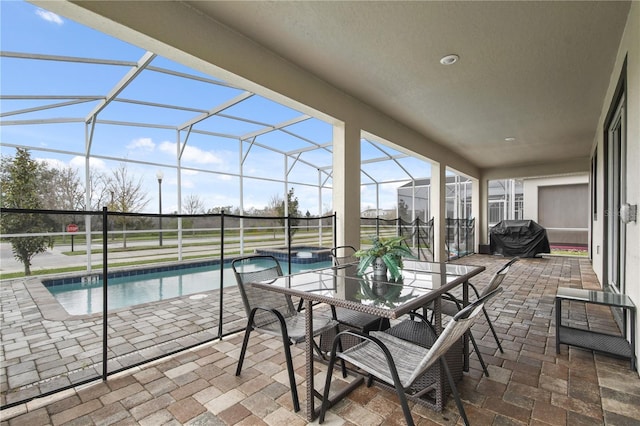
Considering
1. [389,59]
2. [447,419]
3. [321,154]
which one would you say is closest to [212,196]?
[321,154]

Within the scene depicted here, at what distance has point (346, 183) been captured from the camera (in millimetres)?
4043

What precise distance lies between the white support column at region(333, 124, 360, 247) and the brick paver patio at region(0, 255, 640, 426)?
5.90ft

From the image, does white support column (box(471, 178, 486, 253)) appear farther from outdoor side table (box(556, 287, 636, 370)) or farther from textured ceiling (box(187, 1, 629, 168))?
outdoor side table (box(556, 287, 636, 370))

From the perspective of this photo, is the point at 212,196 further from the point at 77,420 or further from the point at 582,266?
the point at 582,266

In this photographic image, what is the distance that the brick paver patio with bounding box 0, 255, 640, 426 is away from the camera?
1.72 metres

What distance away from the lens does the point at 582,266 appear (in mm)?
6996

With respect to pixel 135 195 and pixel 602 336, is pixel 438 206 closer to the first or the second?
pixel 602 336

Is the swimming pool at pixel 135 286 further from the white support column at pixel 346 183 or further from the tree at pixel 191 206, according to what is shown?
the white support column at pixel 346 183

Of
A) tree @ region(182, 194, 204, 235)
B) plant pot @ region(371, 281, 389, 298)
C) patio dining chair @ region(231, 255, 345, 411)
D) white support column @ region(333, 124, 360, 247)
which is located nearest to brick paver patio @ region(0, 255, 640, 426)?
patio dining chair @ region(231, 255, 345, 411)

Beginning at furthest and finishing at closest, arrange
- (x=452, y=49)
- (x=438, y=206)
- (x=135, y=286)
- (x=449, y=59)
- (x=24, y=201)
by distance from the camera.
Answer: (x=438, y=206) < (x=135, y=286) < (x=24, y=201) < (x=449, y=59) < (x=452, y=49)

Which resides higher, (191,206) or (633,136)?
(633,136)

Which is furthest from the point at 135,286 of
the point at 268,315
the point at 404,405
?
the point at 404,405

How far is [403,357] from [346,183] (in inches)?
105

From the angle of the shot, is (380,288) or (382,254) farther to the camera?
(382,254)
